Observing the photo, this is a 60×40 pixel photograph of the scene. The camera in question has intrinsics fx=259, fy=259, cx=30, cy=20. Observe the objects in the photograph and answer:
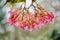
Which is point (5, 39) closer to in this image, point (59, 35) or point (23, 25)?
point (23, 25)

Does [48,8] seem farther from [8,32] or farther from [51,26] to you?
[8,32]

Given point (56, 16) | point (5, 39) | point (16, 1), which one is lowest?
point (5, 39)

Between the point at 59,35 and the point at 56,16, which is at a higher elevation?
the point at 56,16

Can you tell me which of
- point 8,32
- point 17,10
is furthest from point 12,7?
point 8,32

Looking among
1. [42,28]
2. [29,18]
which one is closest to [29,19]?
[29,18]

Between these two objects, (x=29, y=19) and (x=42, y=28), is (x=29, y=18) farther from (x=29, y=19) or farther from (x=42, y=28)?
(x=42, y=28)
